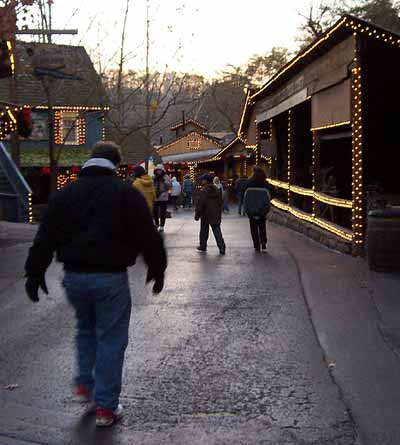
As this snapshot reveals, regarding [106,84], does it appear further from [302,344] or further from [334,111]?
[302,344]

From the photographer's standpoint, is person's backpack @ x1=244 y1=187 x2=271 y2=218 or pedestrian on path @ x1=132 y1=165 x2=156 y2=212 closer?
person's backpack @ x1=244 y1=187 x2=271 y2=218

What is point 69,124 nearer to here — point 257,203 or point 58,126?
point 58,126

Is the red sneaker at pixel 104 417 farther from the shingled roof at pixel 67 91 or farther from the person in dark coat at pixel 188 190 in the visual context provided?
the person in dark coat at pixel 188 190

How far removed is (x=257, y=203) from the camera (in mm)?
13578

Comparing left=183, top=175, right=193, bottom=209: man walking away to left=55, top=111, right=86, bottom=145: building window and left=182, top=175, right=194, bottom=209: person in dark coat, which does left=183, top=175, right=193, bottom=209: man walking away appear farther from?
left=55, top=111, right=86, bottom=145: building window

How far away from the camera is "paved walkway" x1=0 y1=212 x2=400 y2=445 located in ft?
15.6

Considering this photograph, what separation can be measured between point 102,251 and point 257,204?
907cm

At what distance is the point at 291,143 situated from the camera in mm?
20578

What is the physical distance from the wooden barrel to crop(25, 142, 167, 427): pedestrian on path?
6.42 metres

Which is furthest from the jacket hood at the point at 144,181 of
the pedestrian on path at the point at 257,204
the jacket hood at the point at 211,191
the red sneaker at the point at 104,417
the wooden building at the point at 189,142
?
the wooden building at the point at 189,142

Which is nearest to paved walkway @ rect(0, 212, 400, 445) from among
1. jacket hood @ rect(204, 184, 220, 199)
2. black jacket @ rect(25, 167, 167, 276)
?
black jacket @ rect(25, 167, 167, 276)

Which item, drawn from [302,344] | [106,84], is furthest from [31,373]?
[106,84]

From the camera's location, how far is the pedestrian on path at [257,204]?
13547 millimetres

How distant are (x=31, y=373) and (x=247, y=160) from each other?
1732 inches
